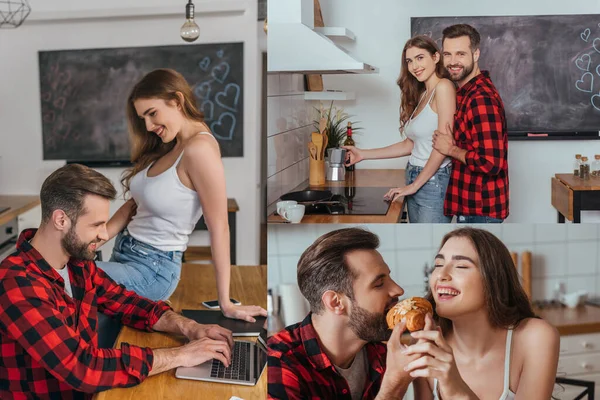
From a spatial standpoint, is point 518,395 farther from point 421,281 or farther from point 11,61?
point 11,61

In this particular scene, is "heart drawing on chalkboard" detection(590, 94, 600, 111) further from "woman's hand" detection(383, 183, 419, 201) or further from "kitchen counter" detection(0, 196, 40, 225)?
"kitchen counter" detection(0, 196, 40, 225)

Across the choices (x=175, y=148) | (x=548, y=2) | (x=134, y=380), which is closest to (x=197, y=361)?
(x=134, y=380)

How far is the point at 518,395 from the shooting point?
1.31m

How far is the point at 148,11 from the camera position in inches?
69.6

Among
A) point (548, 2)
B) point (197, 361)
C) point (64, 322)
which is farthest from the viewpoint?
point (197, 361)

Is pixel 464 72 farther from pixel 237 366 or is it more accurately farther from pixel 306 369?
pixel 237 366

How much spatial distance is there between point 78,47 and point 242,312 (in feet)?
2.42

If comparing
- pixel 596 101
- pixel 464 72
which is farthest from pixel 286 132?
pixel 596 101

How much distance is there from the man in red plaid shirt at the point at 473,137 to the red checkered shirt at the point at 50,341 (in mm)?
776

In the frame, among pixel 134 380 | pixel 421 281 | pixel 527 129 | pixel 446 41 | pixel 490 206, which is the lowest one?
pixel 134 380

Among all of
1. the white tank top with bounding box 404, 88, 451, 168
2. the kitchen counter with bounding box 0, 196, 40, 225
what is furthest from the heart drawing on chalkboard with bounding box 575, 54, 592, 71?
the kitchen counter with bounding box 0, 196, 40, 225

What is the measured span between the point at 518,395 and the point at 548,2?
68 centimetres

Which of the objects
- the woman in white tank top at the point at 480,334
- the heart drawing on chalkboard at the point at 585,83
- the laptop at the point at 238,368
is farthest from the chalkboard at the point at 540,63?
the laptop at the point at 238,368

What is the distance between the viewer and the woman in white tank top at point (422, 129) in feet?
4.23
